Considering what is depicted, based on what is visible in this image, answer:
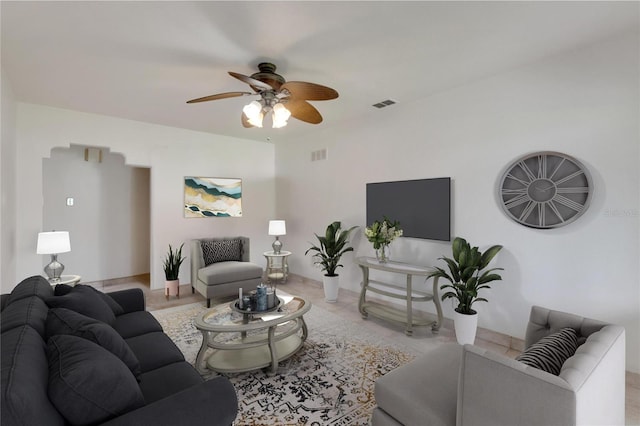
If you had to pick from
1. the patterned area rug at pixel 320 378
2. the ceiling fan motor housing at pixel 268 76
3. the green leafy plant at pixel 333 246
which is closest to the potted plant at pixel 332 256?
the green leafy plant at pixel 333 246

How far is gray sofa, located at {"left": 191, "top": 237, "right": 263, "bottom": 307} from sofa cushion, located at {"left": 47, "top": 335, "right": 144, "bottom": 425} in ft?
9.44

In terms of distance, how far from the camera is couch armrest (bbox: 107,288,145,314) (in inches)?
107

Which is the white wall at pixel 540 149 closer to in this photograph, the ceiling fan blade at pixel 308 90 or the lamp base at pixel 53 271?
the ceiling fan blade at pixel 308 90

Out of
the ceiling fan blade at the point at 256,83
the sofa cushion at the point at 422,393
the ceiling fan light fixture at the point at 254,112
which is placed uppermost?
the ceiling fan blade at the point at 256,83

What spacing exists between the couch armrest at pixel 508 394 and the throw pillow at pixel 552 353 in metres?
0.16

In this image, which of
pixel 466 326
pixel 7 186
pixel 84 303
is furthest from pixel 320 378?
pixel 7 186

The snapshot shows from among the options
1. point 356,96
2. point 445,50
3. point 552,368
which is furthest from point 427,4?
point 552,368

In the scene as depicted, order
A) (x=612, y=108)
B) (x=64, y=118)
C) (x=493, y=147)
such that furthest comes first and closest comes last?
1. (x=64, y=118)
2. (x=493, y=147)
3. (x=612, y=108)

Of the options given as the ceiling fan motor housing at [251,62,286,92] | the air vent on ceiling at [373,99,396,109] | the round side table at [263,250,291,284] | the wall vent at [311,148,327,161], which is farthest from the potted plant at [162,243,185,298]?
the air vent on ceiling at [373,99,396,109]

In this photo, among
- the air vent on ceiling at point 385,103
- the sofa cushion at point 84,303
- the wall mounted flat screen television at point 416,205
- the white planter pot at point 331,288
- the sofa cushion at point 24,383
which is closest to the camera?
the sofa cushion at point 24,383

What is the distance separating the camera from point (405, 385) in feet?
5.30

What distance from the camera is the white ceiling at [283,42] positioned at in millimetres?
2043

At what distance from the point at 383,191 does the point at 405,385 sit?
284 centimetres

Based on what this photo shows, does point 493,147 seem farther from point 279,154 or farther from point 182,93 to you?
point 279,154
